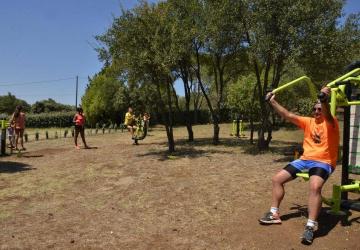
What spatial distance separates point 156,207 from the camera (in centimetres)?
830

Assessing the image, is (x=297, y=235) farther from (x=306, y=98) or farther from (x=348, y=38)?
(x=306, y=98)

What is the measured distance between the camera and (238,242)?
20.7ft

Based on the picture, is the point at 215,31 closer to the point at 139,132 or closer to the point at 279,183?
the point at 139,132

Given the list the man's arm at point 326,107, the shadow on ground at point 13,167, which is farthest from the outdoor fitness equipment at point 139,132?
the man's arm at point 326,107

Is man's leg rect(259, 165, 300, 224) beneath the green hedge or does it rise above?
beneath

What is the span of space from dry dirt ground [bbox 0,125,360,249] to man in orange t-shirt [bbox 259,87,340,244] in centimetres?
24

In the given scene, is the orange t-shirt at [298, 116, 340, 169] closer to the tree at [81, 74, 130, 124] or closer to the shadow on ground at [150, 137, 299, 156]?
the shadow on ground at [150, 137, 299, 156]

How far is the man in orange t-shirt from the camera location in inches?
236

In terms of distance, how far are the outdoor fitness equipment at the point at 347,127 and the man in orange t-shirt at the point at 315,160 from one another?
6.2 inches

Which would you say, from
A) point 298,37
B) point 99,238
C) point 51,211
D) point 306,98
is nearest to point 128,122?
point 298,37

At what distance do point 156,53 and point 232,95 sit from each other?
19.2m

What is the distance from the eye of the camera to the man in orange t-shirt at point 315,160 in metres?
5.98

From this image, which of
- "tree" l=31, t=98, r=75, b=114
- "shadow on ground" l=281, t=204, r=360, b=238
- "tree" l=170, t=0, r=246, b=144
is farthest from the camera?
"tree" l=31, t=98, r=75, b=114

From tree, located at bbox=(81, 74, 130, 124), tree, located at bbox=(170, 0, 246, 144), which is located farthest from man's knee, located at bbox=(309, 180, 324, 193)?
tree, located at bbox=(81, 74, 130, 124)
